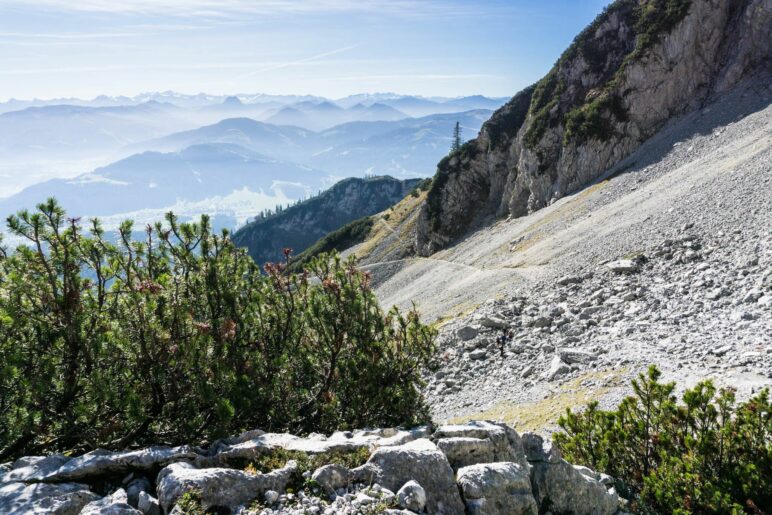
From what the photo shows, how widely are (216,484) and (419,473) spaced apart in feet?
10.7

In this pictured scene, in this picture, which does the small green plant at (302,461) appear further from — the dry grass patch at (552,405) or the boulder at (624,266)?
the boulder at (624,266)

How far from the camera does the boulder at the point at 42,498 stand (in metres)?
6.55

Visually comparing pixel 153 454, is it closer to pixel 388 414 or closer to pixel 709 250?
pixel 388 414

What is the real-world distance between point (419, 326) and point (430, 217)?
7553 cm

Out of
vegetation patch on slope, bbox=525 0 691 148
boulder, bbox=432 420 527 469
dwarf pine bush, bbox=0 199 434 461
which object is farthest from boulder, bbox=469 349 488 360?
vegetation patch on slope, bbox=525 0 691 148

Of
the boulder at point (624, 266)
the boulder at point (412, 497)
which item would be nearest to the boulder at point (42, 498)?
the boulder at point (412, 497)

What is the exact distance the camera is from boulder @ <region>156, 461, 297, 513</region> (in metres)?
6.93

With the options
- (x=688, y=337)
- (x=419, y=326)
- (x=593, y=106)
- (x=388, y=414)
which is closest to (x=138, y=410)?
(x=388, y=414)

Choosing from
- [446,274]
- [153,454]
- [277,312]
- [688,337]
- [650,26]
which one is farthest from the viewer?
[650,26]

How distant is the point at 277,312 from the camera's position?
11.5 metres

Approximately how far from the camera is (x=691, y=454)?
31.9 feet

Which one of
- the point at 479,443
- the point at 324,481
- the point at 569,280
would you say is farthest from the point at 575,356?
the point at 324,481

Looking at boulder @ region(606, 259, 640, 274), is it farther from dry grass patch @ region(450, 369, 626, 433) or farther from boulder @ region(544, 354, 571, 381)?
dry grass patch @ region(450, 369, 626, 433)

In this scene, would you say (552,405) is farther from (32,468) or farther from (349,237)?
(349,237)
